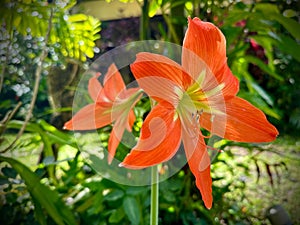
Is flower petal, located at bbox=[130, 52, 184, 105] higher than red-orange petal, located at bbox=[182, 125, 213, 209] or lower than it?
higher

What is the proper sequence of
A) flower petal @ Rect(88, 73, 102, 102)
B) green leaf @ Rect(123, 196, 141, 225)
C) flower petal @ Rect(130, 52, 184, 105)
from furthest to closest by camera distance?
green leaf @ Rect(123, 196, 141, 225) < flower petal @ Rect(88, 73, 102, 102) < flower petal @ Rect(130, 52, 184, 105)

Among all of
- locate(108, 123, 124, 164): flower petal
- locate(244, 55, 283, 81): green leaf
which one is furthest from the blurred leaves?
locate(244, 55, 283, 81): green leaf

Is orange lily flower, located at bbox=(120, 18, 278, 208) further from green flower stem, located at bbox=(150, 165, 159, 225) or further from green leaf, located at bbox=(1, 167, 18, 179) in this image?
green leaf, located at bbox=(1, 167, 18, 179)

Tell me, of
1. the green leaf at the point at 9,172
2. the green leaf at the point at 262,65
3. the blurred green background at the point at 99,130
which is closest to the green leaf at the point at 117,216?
the blurred green background at the point at 99,130

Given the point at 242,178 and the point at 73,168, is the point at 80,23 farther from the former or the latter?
the point at 242,178

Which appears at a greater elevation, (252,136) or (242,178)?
(252,136)

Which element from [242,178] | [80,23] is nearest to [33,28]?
[80,23]
